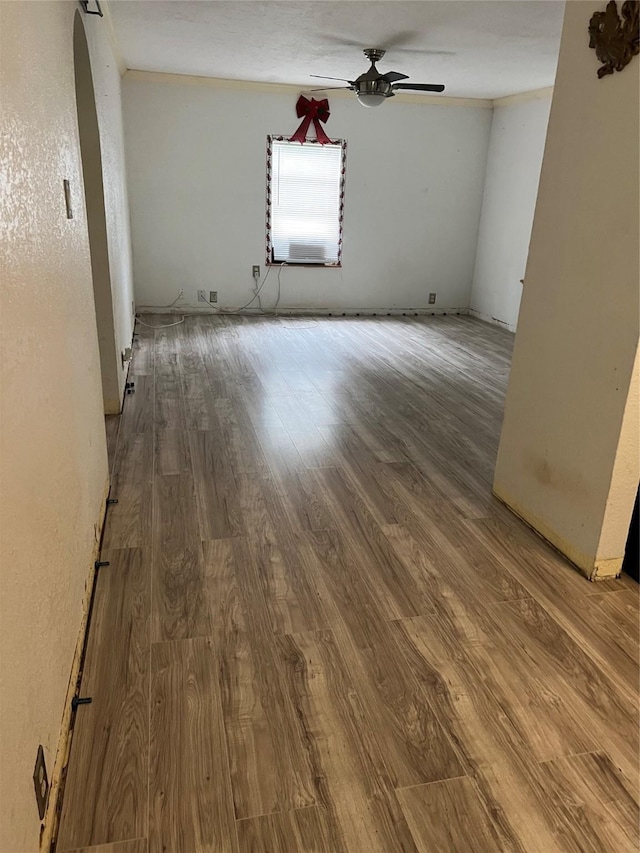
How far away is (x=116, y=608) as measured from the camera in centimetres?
212

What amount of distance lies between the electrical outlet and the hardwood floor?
0.41ft

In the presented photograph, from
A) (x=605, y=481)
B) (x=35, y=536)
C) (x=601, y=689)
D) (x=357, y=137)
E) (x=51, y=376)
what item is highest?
(x=357, y=137)

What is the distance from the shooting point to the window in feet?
23.2

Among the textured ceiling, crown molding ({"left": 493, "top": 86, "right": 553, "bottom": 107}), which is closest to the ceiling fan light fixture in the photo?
the textured ceiling

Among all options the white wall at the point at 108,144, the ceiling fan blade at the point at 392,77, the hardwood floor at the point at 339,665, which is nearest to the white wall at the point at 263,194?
the white wall at the point at 108,144

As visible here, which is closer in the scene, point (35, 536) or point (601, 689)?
point (35, 536)

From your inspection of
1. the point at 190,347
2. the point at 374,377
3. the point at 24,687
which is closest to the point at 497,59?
the point at 374,377

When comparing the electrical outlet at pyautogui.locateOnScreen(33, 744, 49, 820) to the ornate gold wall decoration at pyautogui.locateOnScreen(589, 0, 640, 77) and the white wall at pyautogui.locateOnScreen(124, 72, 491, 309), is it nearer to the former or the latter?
the ornate gold wall decoration at pyautogui.locateOnScreen(589, 0, 640, 77)

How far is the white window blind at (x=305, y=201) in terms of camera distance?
709 centimetres

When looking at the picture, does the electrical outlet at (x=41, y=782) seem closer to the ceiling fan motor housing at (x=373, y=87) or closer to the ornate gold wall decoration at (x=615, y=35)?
the ornate gold wall decoration at (x=615, y=35)

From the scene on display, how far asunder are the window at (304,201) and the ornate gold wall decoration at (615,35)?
17.4 feet

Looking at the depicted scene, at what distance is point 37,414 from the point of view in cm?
142

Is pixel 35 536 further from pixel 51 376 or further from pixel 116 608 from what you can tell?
pixel 116 608

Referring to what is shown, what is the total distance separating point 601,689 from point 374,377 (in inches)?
136
